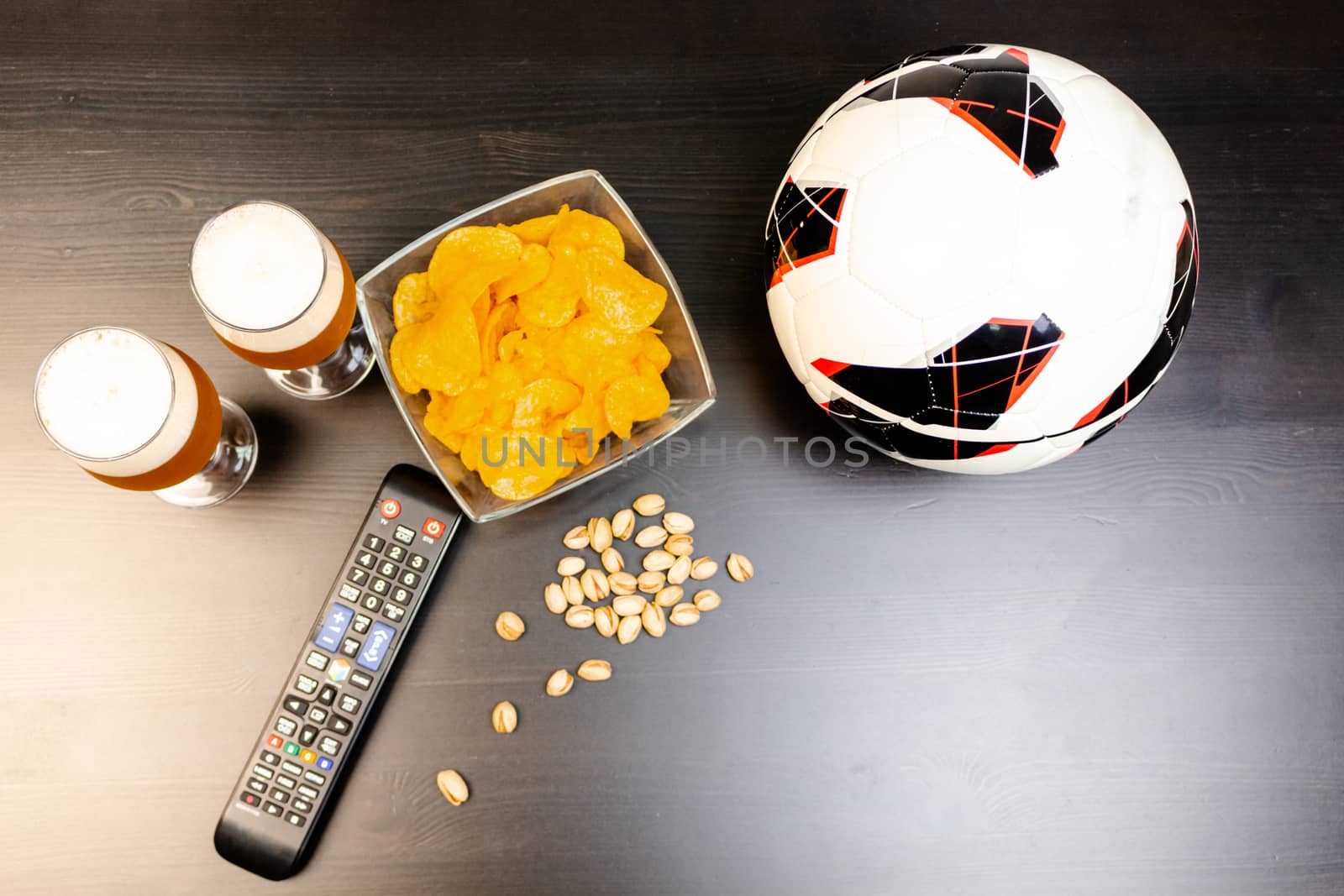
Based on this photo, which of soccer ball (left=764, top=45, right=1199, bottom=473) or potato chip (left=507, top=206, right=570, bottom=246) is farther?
potato chip (left=507, top=206, right=570, bottom=246)

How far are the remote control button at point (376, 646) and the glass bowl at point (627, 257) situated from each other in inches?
4.7

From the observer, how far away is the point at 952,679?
2.41 ft

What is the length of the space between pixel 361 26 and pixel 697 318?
0.41m

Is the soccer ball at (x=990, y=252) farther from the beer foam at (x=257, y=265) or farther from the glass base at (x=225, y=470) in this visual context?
the glass base at (x=225, y=470)

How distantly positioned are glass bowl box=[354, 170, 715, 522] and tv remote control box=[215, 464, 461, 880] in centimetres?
5

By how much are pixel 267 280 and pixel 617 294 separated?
26cm

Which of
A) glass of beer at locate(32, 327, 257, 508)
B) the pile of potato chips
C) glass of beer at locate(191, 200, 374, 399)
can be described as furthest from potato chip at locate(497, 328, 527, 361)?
glass of beer at locate(32, 327, 257, 508)

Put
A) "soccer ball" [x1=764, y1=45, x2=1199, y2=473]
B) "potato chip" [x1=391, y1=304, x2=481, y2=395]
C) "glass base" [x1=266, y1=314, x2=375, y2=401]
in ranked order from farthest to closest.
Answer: "glass base" [x1=266, y1=314, x2=375, y2=401], "potato chip" [x1=391, y1=304, x2=481, y2=395], "soccer ball" [x1=764, y1=45, x2=1199, y2=473]

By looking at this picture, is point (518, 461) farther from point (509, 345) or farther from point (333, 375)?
point (333, 375)

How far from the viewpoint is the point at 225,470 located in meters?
0.72

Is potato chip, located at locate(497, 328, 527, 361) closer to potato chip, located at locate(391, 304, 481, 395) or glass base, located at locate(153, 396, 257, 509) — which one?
potato chip, located at locate(391, 304, 481, 395)

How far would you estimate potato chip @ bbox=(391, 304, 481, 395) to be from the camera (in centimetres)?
63

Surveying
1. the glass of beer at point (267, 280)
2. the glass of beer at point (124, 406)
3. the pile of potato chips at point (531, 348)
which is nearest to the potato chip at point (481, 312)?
the pile of potato chips at point (531, 348)

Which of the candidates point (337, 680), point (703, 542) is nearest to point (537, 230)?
point (703, 542)
